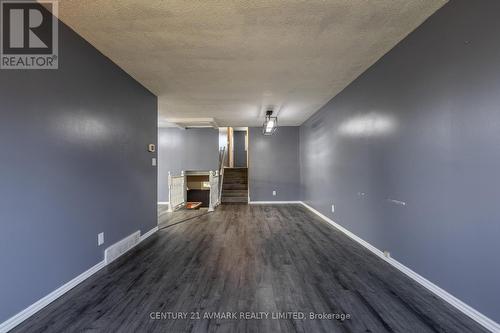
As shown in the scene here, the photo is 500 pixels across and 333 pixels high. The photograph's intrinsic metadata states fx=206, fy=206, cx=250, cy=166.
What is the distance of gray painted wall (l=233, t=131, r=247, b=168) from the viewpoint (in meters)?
11.8

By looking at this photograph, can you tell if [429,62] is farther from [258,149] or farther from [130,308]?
[258,149]

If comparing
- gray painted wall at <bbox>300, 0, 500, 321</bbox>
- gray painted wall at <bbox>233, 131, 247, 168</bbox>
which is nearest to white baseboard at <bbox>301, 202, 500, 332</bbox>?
gray painted wall at <bbox>300, 0, 500, 321</bbox>

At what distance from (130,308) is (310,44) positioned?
322cm

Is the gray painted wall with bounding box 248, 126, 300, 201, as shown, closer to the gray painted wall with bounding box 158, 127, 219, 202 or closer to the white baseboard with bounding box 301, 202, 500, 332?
the gray painted wall with bounding box 158, 127, 219, 202

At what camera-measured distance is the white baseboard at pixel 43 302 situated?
1.55 metres

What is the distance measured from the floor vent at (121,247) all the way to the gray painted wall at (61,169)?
0.09 m

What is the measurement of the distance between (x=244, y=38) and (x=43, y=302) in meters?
3.15

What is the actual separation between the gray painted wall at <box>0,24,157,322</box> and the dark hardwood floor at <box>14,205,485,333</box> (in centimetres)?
37

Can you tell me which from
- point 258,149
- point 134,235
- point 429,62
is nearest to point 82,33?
point 134,235

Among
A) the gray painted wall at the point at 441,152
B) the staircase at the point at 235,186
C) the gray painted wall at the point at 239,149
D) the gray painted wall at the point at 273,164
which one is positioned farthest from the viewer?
the gray painted wall at the point at 239,149

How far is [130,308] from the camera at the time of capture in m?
1.80

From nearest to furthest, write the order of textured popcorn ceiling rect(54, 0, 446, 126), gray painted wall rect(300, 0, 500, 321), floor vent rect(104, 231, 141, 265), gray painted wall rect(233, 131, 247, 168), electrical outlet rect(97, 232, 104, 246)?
gray painted wall rect(300, 0, 500, 321) < textured popcorn ceiling rect(54, 0, 446, 126) < electrical outlet rect(97, 232, 104, 246) < floor vent rect(104, 231, 141, 265) < gray painted wall rect(233, 131, 247, 168)

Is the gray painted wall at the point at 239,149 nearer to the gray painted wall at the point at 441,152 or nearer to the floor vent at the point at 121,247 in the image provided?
the floor vent at the point at 121,247

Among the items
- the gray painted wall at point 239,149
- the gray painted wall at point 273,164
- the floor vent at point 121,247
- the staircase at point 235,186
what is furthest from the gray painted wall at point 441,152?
the gray painted wall at point 239,149
